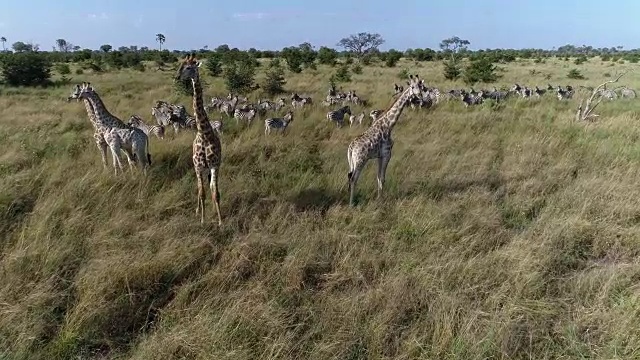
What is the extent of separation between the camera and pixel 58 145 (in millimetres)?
9688

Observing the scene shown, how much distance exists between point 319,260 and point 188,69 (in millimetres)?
3176

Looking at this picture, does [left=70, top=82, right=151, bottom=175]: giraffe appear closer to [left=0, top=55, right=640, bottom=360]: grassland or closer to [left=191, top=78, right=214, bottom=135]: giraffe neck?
[left=0, top=55, right=640, bottom=360]: grassland

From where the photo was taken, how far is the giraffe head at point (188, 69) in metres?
6.06

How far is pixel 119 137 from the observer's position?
8055 millimetres

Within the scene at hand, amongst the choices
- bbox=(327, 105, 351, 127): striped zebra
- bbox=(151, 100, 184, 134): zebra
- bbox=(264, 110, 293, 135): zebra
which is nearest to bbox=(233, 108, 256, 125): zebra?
bbox=(264, 110, 293, 135): zebra

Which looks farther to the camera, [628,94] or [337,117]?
[628,94]

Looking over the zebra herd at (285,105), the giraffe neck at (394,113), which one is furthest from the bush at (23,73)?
the giraffe neck at (394,113)

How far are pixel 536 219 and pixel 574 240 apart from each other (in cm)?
67

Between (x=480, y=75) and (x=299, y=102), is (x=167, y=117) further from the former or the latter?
(x=480, y=75)

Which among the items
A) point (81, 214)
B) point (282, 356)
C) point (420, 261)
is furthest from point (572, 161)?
point (81, 214)

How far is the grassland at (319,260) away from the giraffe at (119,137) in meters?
0.36

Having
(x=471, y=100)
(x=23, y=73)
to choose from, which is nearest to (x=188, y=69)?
(x=471, y=100)

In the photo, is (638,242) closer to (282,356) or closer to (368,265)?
(368,265)

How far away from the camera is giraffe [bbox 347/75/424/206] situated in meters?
7.23
